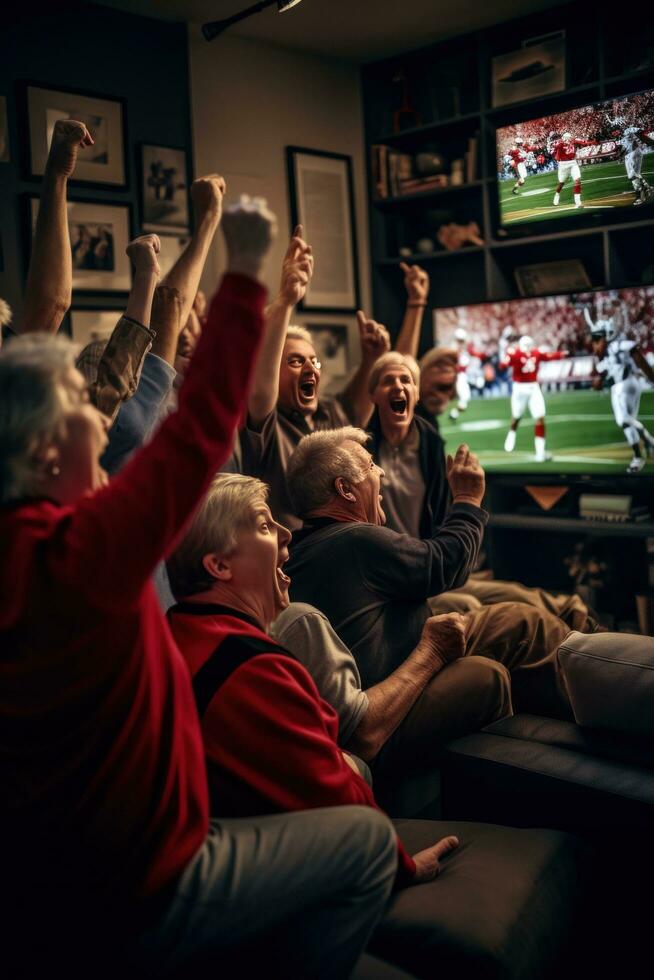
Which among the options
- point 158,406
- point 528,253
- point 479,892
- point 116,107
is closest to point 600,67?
point 528,253

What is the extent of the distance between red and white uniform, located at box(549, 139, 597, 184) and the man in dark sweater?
8.82ft

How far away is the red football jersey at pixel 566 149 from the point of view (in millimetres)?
4418

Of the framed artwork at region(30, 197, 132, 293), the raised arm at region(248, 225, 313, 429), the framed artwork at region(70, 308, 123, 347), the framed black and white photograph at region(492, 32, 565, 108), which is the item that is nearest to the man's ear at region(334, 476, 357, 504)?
the raised arm at region(248, 225, 313, 429)

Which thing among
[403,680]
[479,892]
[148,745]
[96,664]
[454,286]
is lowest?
Result: [479,892]

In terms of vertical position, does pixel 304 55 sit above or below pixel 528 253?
above

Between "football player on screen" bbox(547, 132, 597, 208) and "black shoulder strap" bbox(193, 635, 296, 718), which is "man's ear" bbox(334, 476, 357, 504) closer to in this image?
"black shoulder strap" bbox(193, 635, 296, 718)

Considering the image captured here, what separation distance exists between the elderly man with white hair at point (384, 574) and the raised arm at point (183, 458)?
1.08m

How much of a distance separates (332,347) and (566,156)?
1661 millimetres

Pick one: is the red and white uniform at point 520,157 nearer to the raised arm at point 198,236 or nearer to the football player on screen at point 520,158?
the football player on screen at point 520,158

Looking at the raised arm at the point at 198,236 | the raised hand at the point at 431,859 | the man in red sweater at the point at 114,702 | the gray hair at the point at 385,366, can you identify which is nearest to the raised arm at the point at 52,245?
the raised arm at the point at 198,236

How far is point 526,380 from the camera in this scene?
184 inches

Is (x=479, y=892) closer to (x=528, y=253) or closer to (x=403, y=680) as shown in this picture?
(x=403, y=680)

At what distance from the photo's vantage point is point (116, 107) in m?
4.47

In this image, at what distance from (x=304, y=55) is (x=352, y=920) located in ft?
16.6
